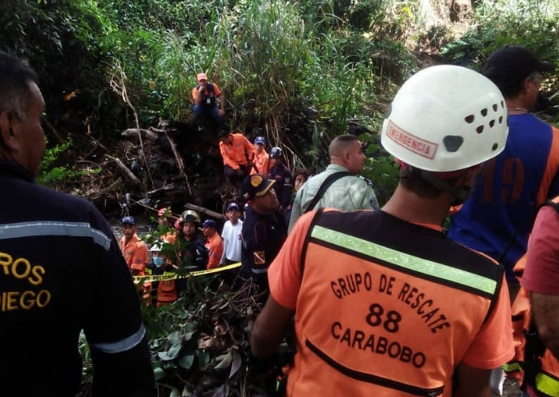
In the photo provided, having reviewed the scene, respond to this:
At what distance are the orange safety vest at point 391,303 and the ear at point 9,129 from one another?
31.5 inches

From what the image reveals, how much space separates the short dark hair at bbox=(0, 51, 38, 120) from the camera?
1.39m

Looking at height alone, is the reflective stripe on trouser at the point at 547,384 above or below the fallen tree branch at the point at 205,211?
above

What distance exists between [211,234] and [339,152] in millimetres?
3352

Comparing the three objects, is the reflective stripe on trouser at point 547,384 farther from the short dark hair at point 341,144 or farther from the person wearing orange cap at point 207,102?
the person wearing orange cap at point 207,102

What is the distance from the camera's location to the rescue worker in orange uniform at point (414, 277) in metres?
1.46

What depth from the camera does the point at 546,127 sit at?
2.70m

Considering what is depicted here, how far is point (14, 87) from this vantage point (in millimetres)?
1405

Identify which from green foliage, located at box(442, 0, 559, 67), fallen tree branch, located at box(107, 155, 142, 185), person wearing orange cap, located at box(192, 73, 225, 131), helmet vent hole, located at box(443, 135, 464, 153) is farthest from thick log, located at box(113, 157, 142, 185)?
helmet vent hole, located at box(443, 135, 464, 153)

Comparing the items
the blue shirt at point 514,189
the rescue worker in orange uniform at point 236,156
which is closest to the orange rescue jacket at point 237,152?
the rescue worker in orange uniform at point 236,156

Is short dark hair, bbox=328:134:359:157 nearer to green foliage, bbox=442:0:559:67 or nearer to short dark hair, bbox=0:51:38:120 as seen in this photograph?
short dark hair, bbox=0:51:38:120

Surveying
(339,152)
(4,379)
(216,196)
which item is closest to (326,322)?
(4,379)

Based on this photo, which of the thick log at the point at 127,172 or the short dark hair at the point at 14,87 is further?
the thick log at the point at 127,172

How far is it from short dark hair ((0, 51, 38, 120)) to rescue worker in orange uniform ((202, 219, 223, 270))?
5.56 meters

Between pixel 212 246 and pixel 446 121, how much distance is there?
5787mm
